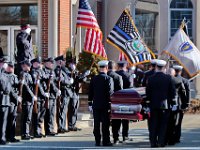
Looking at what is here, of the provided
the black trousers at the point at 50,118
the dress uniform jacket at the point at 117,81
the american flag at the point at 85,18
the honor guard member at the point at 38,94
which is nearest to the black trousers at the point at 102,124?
the dress uniform jacket at the point at 117,81

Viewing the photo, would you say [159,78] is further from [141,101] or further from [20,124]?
[20,124]

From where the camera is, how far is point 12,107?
57.6 ft

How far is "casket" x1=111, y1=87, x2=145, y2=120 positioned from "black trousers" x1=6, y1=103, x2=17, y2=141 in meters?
2.49

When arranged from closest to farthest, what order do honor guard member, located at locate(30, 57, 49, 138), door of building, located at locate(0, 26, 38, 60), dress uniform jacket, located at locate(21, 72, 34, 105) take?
dress uniform jacket, located at locate(21, 72, 34, 105) → honor guard member, located at locate(30, 57, 49, 138) → door of building, located at locate(0, 26, 38, 60)

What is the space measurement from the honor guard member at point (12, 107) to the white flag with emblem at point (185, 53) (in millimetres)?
6081

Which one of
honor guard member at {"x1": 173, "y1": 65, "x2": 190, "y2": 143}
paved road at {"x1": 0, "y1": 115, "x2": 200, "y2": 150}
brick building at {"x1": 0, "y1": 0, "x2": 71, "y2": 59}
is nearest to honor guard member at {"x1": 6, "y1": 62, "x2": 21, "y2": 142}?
paved road at {"x1": 0, "y1": 115, "x2": 200, "y2": 150}

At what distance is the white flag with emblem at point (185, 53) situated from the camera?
21484 millimetres

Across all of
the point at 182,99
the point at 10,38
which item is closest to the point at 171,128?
the point at 182,99

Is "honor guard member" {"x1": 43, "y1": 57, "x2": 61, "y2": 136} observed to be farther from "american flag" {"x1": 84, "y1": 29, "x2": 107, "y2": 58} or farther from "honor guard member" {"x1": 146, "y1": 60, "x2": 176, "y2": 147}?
"honor guard member" {"x1": 146, "y1": 60, "x2": 176, "y2": 147}

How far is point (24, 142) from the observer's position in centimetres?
1770

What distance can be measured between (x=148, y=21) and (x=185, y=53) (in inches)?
391

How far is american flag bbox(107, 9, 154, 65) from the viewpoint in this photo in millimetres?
21828

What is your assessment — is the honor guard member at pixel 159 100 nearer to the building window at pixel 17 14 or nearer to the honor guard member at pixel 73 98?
the honor guard member at pixel 73 98

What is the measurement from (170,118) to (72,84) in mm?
3800
